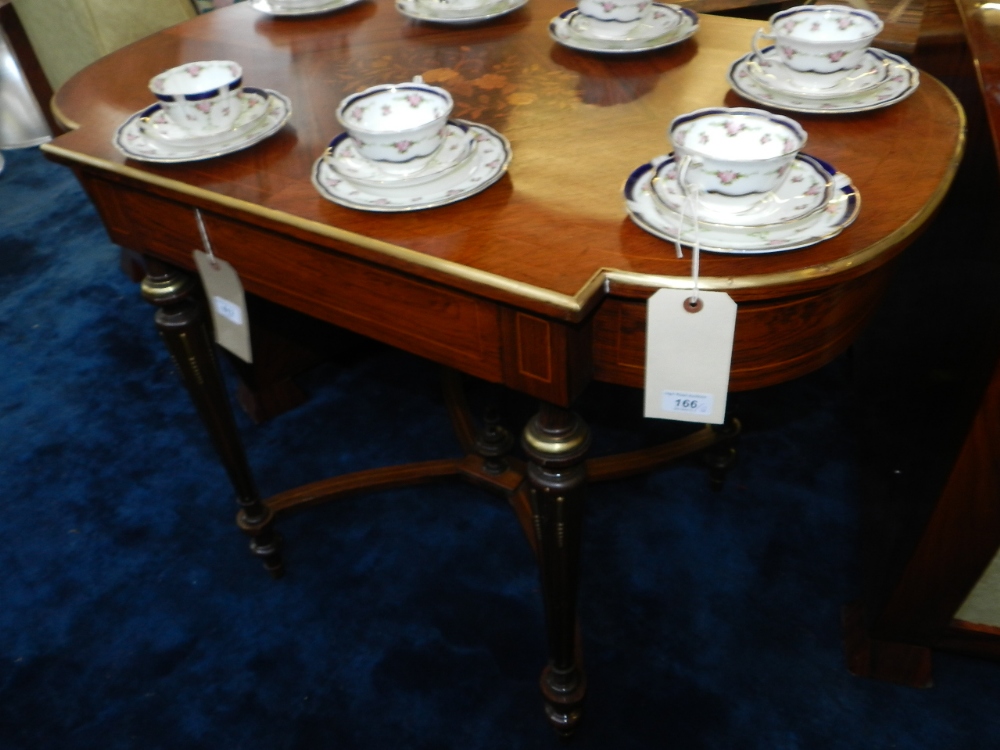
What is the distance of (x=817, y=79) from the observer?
0.88 m

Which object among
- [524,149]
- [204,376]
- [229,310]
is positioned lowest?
[204,376]

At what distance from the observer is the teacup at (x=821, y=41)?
2.80 feet

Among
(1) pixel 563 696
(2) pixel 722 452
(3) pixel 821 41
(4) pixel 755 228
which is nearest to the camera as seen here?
(4) pixel 755 228

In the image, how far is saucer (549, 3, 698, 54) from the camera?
3.42ft

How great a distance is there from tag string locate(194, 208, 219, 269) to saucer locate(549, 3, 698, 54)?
0.52m

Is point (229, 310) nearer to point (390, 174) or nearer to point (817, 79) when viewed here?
point (390, 174)

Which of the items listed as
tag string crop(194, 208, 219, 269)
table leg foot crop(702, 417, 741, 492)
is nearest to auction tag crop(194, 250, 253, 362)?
tag string crop(194, 208, 219, 269)

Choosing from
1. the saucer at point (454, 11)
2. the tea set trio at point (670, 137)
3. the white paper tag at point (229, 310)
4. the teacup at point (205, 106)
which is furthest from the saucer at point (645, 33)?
the white paper tag at point (229, 310)

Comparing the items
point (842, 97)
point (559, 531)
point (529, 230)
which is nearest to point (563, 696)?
point (559, 531)

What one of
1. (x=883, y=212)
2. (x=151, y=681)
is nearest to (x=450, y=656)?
(x=151, y=681)

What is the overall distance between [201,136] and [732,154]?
20.7 inches

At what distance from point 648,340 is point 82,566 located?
3.50ft

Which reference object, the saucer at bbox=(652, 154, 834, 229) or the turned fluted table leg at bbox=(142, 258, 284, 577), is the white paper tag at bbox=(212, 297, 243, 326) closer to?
the turned fluted table leg at bbox=(142, 258, 284, 577)

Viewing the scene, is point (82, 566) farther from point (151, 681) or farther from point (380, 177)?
point (380, 177)
